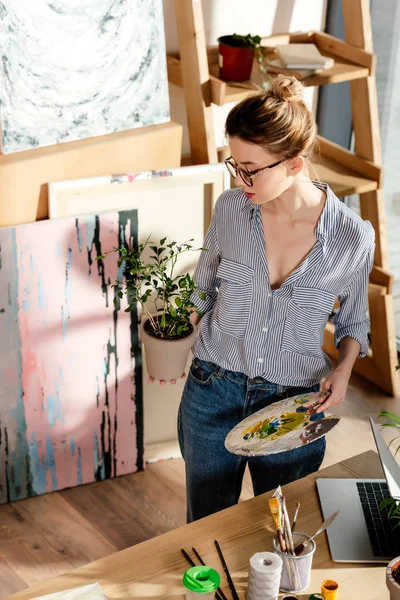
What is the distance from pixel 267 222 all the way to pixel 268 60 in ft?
3.95

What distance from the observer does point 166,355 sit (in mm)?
2852

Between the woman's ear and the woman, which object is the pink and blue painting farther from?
the woman's ear

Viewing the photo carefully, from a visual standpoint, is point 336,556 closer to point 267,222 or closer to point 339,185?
point 267,222

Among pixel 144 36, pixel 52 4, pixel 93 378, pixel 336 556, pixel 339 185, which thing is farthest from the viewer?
pixel 339 185

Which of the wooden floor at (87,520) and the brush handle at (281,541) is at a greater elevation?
the brush handle at (281,541)

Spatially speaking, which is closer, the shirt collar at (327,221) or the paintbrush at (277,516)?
Result: the paintbrush at (277,516)

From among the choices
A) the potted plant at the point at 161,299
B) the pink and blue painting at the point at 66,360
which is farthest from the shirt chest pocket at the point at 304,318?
the pink and blue painting at the point at 66,360

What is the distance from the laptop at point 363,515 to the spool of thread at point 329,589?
0.41 ft

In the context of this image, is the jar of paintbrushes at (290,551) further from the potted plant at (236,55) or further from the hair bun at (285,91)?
the potted plant at (236,55)

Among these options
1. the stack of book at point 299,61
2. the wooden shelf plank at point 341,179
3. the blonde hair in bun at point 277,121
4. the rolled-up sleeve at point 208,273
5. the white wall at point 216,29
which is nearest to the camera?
the blonde hair in bun at point 277,121

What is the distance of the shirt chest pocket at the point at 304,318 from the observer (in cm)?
207

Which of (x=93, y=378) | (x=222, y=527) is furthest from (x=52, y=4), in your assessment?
(x=222, y=527)

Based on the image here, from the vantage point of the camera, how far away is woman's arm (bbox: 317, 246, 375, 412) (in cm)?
205

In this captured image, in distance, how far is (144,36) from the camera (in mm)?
2744
